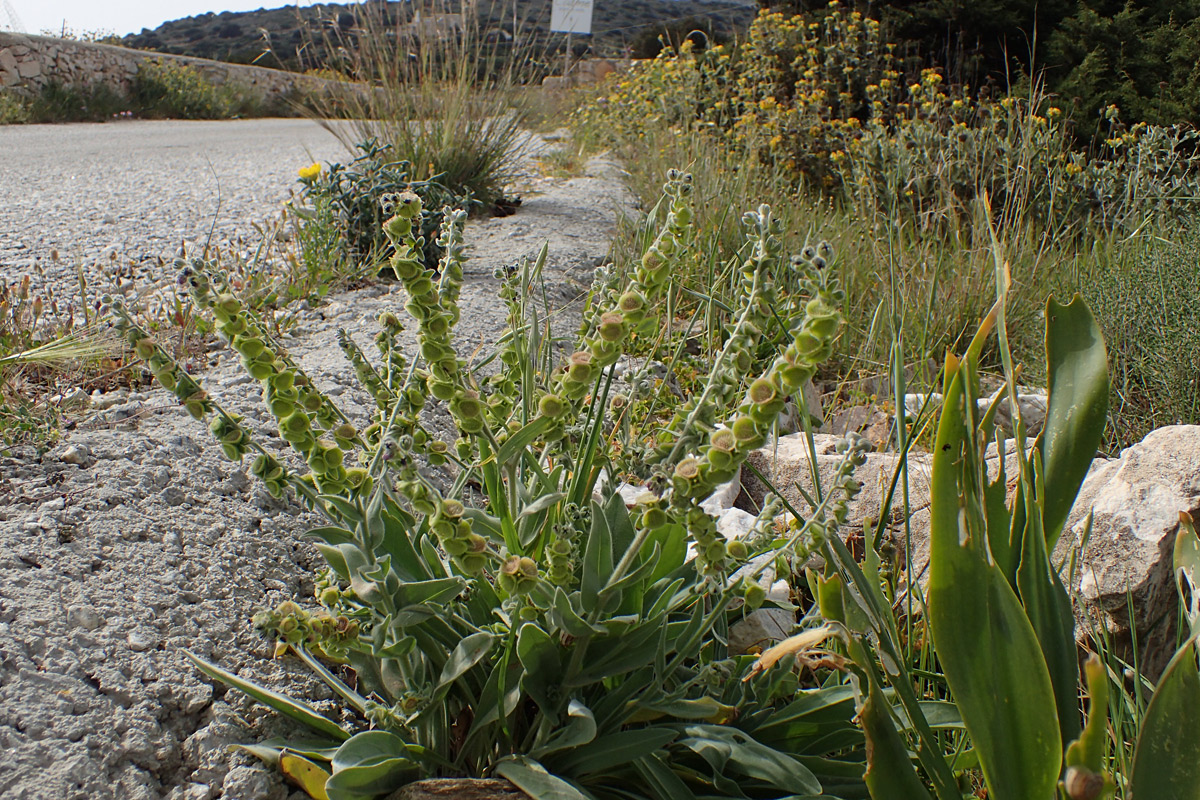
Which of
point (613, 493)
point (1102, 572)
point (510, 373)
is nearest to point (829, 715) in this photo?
point (613, 493)

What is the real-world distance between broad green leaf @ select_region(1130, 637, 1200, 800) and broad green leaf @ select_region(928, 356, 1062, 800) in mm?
74

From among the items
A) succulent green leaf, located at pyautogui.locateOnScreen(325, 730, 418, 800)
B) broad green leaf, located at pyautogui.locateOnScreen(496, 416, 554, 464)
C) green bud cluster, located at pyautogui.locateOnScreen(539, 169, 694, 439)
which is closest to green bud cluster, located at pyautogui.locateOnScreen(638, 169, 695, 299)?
green bud cluster, located at pyautogui.locateOnScreen(539, 169, 694, 439)

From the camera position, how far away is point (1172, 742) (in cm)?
77

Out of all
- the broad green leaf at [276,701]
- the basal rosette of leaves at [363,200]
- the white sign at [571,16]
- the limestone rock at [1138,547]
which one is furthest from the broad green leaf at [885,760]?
the white sign at [571,16]

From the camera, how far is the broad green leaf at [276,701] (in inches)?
44.1

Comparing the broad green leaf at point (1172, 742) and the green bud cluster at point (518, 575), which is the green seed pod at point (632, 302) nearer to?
the green bud cluster at point (518, 575)

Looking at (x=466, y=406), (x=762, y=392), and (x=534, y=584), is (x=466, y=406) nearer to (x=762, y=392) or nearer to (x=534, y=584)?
(x=534, y=584)

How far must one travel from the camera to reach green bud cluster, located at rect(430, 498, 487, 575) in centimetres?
85

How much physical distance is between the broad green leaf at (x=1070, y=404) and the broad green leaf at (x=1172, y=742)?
0.26m

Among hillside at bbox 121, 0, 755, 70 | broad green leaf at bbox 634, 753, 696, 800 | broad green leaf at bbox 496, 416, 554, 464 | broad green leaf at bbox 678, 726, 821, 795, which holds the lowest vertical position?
broad green leaf at bbox 634, 753, 696, 800

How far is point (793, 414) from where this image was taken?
2748 millimetres

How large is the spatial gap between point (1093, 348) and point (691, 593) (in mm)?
595

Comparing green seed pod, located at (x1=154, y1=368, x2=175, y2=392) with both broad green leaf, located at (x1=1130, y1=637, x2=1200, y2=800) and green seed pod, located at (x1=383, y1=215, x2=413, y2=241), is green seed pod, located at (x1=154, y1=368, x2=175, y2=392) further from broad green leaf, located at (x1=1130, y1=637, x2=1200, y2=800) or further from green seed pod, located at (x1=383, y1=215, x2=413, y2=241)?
broad green leaf, located at (x1=1130, y1=637, x2=1200, y2=800)

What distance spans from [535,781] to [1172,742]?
67cm
